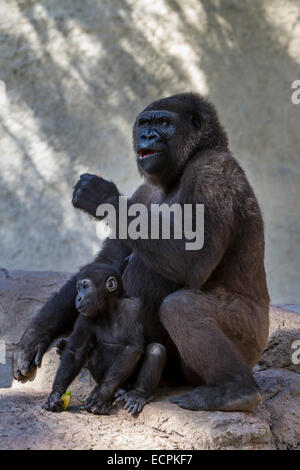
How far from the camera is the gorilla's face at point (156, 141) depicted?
11.0ft

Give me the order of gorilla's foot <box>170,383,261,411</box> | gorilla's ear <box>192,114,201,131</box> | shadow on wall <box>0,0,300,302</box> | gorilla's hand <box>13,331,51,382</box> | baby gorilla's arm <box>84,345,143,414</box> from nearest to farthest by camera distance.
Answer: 1. gorilla's foot <box>170,383,261,411</box>
2. baby gorilla's arm <box>84,345,143,414</box>
3. gorilla's hand <box>13,331,51,382</box>
4. gorilla's ear <box>192,114,201,131</box>
5. shadow on wall <box>0,0,300,302</box>

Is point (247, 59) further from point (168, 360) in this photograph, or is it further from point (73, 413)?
point (73, 413)

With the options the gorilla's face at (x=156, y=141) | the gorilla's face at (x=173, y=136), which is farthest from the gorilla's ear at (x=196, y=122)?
the gorilla's face at (x=156, y=141)

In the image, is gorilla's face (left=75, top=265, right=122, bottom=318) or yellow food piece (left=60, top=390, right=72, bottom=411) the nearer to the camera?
yellow food piece (left=60, top=390, right=72, bottom=411)

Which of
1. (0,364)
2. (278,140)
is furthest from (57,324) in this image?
(278,140)

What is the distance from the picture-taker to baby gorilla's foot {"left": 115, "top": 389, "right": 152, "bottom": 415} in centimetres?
278

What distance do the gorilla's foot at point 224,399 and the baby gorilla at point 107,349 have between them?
246 millimetres

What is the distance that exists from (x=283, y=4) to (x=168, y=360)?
5812 millimetres

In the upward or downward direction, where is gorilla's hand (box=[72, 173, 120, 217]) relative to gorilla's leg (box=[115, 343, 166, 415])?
upward

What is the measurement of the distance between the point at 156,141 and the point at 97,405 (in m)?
1.48

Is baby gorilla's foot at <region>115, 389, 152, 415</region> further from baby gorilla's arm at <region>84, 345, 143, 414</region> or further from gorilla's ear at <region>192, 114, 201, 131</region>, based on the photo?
gorilla's ear at <region>192, 114, 201, 131</region>

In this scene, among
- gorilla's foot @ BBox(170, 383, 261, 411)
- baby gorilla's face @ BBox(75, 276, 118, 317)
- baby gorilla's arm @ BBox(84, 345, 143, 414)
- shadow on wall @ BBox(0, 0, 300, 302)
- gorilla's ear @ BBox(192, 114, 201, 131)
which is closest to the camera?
gorilla's foot @ BBox(170, 383, 261, 411)

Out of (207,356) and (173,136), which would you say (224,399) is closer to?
(207,356)

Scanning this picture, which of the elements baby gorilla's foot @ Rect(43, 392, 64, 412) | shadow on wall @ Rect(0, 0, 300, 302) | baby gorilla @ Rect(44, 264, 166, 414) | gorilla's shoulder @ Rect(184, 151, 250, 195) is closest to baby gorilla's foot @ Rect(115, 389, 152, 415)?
baby gorilla @ Rect(44, 264, 166, 414)
